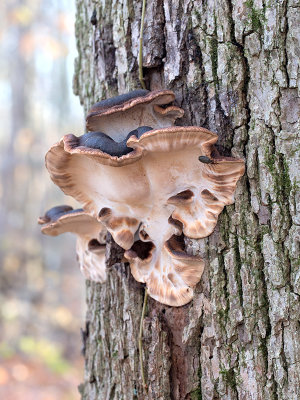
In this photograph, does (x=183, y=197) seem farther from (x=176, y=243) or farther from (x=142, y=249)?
(x=142, y=249)

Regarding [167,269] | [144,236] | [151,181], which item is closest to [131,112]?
[151,181]

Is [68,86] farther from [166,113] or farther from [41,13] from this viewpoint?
[166,113]

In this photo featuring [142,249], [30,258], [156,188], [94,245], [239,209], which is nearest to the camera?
[239,209]

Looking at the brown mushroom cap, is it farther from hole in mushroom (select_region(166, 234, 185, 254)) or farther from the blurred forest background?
the blurred forest background

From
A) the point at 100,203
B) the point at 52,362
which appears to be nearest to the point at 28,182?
the point at 52,362

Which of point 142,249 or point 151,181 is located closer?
point 151,181

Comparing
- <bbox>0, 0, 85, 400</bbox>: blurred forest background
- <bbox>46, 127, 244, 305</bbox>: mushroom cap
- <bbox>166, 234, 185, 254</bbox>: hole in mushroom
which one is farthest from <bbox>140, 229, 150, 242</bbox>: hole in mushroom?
<bbox>0, 0, 85, 400</bbox>: blurred forest background
